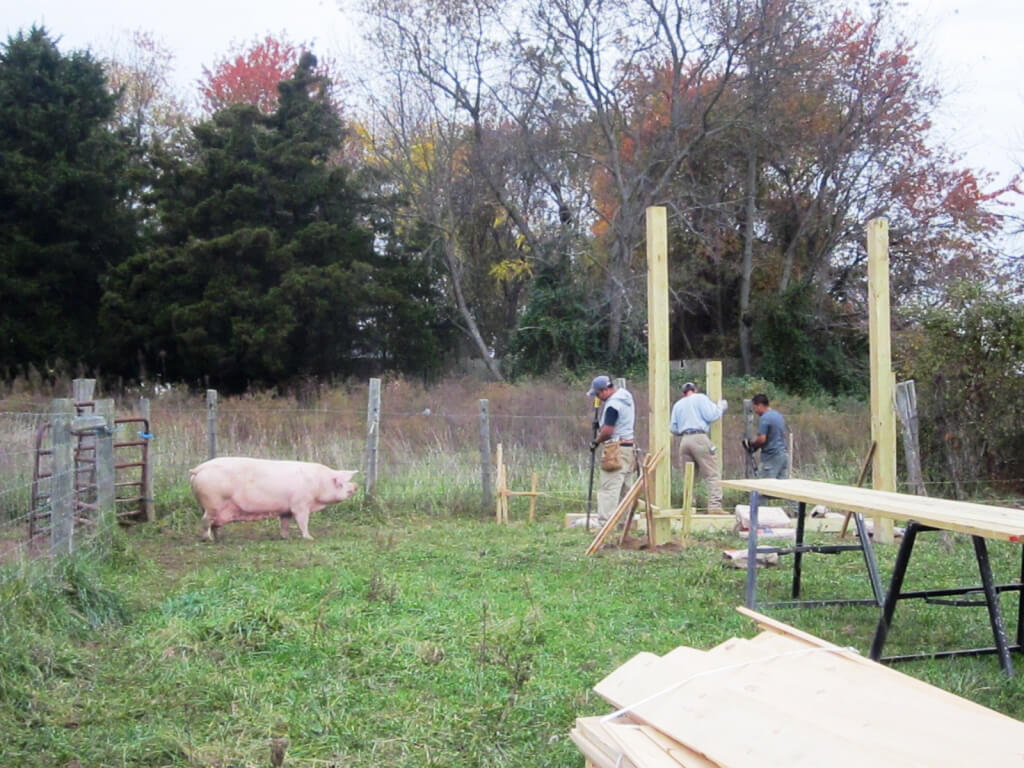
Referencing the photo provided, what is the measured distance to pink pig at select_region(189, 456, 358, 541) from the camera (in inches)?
435

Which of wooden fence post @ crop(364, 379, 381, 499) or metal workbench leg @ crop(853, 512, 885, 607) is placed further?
wooden fence post @ crop(364, 379, 381, 499)

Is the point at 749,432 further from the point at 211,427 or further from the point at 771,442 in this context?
the point at 211,427

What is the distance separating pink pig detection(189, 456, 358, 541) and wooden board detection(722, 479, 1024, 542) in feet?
17.7

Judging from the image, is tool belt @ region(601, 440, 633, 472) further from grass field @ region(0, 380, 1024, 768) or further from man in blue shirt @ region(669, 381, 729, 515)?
man in blue shirt @ region(669, 381, 729, 515)

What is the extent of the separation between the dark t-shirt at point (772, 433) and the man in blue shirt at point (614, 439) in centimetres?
213

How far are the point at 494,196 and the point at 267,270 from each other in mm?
6819

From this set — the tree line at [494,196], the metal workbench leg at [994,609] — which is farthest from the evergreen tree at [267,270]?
the metal workbench leg at [994,609]

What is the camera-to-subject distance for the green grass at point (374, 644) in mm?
4520

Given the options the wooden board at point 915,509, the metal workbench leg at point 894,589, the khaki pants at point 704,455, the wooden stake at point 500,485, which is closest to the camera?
the wooden board at point 915,509

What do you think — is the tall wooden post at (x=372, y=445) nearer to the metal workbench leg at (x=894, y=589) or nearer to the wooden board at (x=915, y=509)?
the wooden board at (x=915, y=509)

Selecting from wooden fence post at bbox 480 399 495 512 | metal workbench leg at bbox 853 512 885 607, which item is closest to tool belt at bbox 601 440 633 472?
wooden fence post at bbox 480 399 495 512

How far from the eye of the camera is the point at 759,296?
1123 inches

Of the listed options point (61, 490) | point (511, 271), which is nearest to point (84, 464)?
point (61, 490)

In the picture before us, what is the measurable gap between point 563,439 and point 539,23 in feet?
46.0
